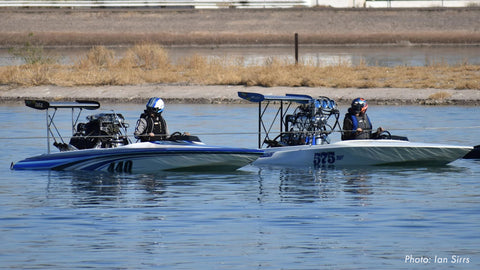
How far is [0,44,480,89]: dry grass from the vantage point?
1563 inches

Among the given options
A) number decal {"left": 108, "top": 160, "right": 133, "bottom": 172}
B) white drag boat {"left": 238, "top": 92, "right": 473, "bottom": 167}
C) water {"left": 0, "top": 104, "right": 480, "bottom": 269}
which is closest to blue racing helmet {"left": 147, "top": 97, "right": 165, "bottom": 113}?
number decal {"left": 108, "top": 160, "right": 133, "bottom": 172}

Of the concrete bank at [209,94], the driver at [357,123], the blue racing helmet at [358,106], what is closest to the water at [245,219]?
the driver at [357,123]

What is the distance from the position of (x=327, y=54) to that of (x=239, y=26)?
686 inches

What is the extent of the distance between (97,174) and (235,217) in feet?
18.3

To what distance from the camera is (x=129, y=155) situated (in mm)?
20438

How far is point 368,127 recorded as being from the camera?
71.6 feet

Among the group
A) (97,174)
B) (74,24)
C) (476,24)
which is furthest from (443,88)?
(74,24)

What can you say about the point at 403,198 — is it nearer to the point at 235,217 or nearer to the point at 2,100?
the point at 235,217

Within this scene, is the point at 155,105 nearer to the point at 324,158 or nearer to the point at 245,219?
the point at 324,158

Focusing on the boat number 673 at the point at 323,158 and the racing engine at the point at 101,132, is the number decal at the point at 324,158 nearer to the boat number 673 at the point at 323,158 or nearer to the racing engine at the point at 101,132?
the boat number 673 at the point at 323,158

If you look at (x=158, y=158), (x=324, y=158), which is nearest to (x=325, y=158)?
(x=324, y=158)

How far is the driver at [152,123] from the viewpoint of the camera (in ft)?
67.6

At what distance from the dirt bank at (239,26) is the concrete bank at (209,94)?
107ft

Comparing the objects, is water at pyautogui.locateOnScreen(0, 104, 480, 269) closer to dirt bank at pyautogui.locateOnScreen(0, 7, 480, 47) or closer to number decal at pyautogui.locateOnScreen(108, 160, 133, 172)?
number decal at pyautogui.locateOnScreen(108, 160, 133, 172)
